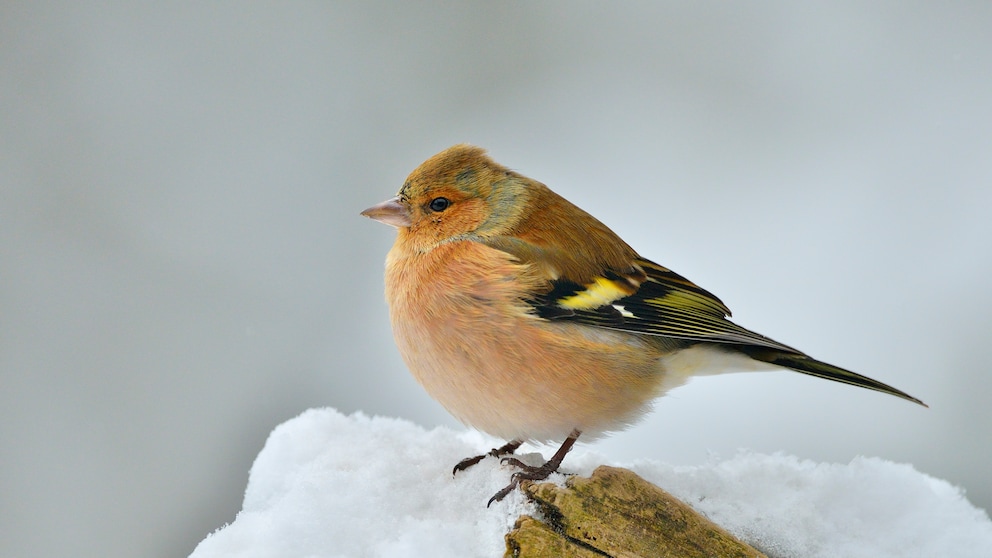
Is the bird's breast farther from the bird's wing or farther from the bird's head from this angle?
the bird's head

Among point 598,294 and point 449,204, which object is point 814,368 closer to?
point 598,294

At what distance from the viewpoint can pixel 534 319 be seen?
230 cm

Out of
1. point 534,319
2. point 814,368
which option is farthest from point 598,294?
point 814,368

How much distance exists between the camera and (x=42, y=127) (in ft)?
12.8

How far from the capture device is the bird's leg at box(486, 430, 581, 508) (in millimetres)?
2066

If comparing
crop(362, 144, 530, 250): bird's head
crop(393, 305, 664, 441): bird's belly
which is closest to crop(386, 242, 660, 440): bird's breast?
crop(393, 305, 664, 441): bird's belly

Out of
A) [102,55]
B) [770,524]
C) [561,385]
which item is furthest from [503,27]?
[770,524]

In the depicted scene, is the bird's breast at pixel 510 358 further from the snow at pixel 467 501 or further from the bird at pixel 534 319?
the snow at pixel 467 501

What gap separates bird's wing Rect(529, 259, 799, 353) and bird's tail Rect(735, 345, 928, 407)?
71 mm

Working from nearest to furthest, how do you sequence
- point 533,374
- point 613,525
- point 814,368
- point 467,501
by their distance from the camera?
point 613,525 → point 467,501 → point 533,374 → point 814,368

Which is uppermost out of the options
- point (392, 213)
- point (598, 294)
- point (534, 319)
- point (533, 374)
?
point (392, 213)

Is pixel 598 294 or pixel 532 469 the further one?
pixel 598 294

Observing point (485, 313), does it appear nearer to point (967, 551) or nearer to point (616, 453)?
point (967, 551)

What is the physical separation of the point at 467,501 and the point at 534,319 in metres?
0.51
